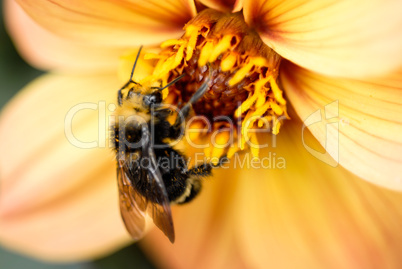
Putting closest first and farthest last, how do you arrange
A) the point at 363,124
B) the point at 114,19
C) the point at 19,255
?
the point at 363,124 < the point at 114,19 < the point at 19,255

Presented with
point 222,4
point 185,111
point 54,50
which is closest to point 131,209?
point 185,111

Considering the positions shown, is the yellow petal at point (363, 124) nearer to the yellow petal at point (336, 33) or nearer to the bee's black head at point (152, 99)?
the yellow petal at point (336, 33)

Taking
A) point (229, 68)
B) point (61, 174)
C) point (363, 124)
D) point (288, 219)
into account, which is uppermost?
point (229, 68)

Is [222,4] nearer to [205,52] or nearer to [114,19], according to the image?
[205,52]

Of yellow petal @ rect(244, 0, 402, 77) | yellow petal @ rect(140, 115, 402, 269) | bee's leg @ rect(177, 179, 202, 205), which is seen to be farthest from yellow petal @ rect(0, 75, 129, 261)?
yellow petal @ rect(244, 0, 402, 77)

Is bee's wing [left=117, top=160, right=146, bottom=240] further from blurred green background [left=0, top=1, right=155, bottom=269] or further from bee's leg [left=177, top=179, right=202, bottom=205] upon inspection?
blurred green background [left=0, top=1, right=155, bottom=269]

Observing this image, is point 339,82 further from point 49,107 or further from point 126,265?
point 126,265

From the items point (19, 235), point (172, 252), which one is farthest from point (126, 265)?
point (19, 235)
